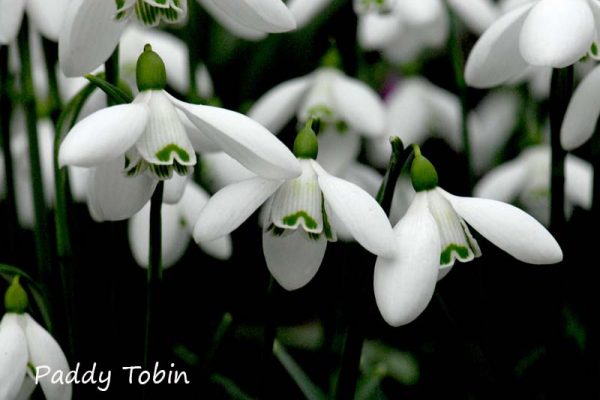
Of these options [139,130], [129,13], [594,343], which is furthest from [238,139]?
[594,343]

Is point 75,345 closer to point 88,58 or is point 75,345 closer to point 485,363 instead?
point 88,58

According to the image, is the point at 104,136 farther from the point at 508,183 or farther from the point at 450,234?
the point at 508,183

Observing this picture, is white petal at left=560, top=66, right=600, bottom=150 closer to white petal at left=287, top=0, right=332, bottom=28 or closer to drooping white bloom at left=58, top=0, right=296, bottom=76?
drooping white bloom at left=58, top=0, right=296, bottom=76

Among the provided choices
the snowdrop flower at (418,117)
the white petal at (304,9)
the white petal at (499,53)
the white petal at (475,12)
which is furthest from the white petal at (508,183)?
the white petal at (499,53)

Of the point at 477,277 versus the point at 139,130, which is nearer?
the point at 139,130

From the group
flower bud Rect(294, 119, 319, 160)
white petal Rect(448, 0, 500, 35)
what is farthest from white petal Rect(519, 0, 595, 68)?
white petal Rect(448, 0, 500, 35)

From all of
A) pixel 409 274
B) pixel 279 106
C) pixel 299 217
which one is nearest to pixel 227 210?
pixel 299 217
